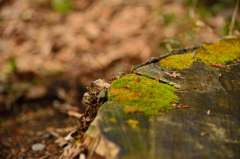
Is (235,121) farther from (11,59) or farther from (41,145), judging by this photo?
(11,59)

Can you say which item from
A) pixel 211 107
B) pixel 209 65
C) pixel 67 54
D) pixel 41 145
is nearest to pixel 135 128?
pixel 211 107

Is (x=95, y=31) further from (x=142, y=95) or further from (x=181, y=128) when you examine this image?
(x=181, y=128)

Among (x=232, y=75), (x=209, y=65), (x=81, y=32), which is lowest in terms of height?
(x=232, y=75)

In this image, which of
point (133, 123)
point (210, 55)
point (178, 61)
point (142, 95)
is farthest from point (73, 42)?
point (133, 123)

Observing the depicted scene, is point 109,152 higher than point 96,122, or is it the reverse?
point 96,122

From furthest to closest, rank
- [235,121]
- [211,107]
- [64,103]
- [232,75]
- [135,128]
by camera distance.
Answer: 1. [64,103]
2. [232,75]
3. [211,107]
4. [235,121]
5. [135,128]
